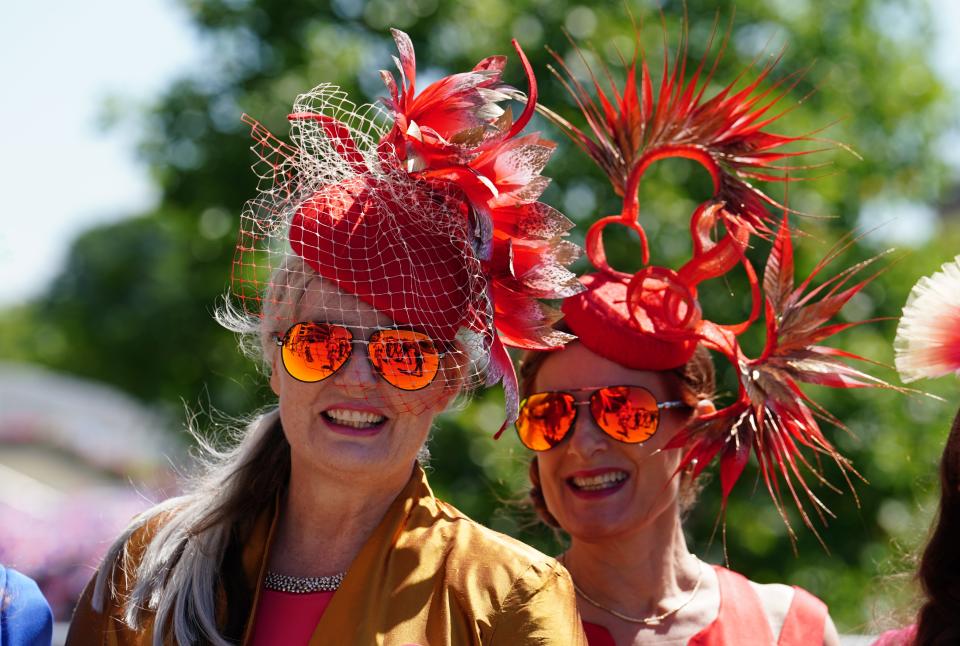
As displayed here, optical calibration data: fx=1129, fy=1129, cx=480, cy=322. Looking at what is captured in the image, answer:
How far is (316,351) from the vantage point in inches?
96.3

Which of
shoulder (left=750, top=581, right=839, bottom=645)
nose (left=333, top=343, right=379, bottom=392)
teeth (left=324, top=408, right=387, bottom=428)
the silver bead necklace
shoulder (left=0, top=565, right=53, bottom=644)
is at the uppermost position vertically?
nose (left=333, top=343, right=379, bottom=392)

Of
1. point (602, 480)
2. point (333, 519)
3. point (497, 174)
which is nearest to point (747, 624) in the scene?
point (602, 480)

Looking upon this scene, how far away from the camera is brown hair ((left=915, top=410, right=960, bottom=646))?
2.54m

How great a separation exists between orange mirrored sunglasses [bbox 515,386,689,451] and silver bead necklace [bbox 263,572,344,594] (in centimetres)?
79

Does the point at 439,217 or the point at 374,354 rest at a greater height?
the point at 439,217

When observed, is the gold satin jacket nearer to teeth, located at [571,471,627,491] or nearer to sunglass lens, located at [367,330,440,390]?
sunglass lens, located at [367,330,440,390]

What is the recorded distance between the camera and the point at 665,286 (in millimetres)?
3072

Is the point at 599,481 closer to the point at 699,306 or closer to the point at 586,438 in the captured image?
the point at 586,438

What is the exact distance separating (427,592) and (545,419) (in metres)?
0.84

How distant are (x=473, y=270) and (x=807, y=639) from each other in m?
1.37

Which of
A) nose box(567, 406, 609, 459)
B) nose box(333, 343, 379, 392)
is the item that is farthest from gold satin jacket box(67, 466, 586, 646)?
nose box(567, 406, 609, 459)

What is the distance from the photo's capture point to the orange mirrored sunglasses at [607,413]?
→ 299 cm

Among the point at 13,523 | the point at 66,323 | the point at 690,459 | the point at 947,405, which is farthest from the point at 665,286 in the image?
the point at 66,323

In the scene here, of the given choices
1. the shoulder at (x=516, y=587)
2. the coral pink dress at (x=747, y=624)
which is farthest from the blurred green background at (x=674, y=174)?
the shoulder at (x=516, y=587)
